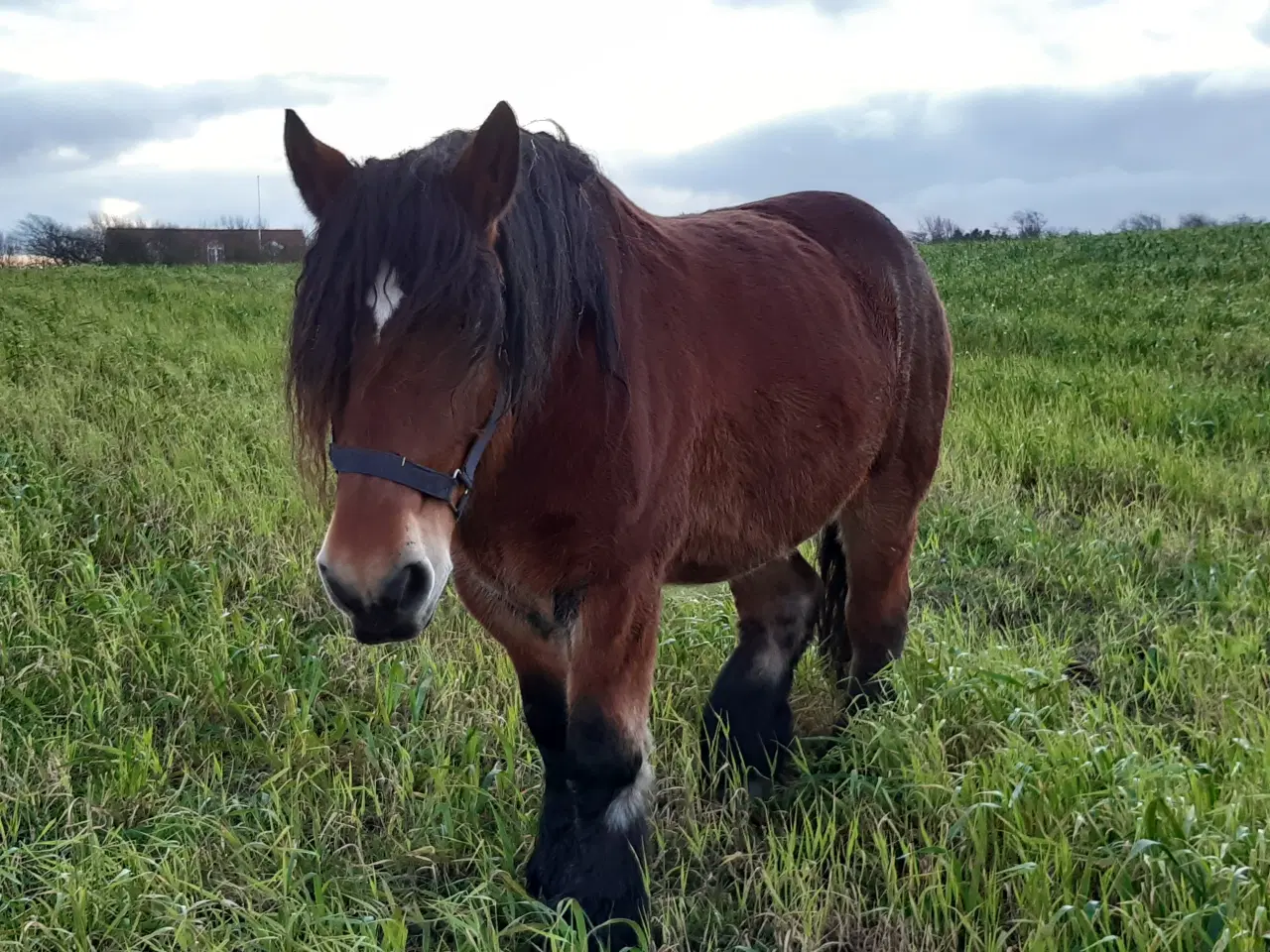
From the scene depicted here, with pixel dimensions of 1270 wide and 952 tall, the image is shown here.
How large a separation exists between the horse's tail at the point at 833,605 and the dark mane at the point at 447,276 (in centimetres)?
189

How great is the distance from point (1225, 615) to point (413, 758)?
11.1 feet

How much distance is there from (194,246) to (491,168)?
46.8m

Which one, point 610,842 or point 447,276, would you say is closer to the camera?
point 447,276

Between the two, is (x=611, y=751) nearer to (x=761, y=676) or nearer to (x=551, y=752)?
(x=551, y=752)

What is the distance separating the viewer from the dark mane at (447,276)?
171 centimetres

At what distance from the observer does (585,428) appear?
205 centimetres

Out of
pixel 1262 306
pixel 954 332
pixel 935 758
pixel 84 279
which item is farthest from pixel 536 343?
pixel 84 279

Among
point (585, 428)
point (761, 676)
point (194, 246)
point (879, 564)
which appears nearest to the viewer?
point (585, 428)

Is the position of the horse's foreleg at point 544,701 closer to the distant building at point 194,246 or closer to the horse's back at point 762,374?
the horse's back at point 762,374

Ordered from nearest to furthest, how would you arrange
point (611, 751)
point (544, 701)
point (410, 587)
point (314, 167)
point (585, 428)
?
point (410, 587), point (314, 167), point (585, 428), point (611, 751), point (544, 701)

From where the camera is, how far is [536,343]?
1880 millimetres

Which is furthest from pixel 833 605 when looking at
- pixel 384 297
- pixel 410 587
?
pixel 384 297

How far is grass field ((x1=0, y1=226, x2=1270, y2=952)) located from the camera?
84.6 inches

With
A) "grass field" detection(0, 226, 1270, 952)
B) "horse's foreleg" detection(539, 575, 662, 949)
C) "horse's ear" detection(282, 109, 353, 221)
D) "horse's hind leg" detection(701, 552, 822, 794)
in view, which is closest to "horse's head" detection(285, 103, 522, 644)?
"horse's ear" detection(282, 109, 353, 221)
